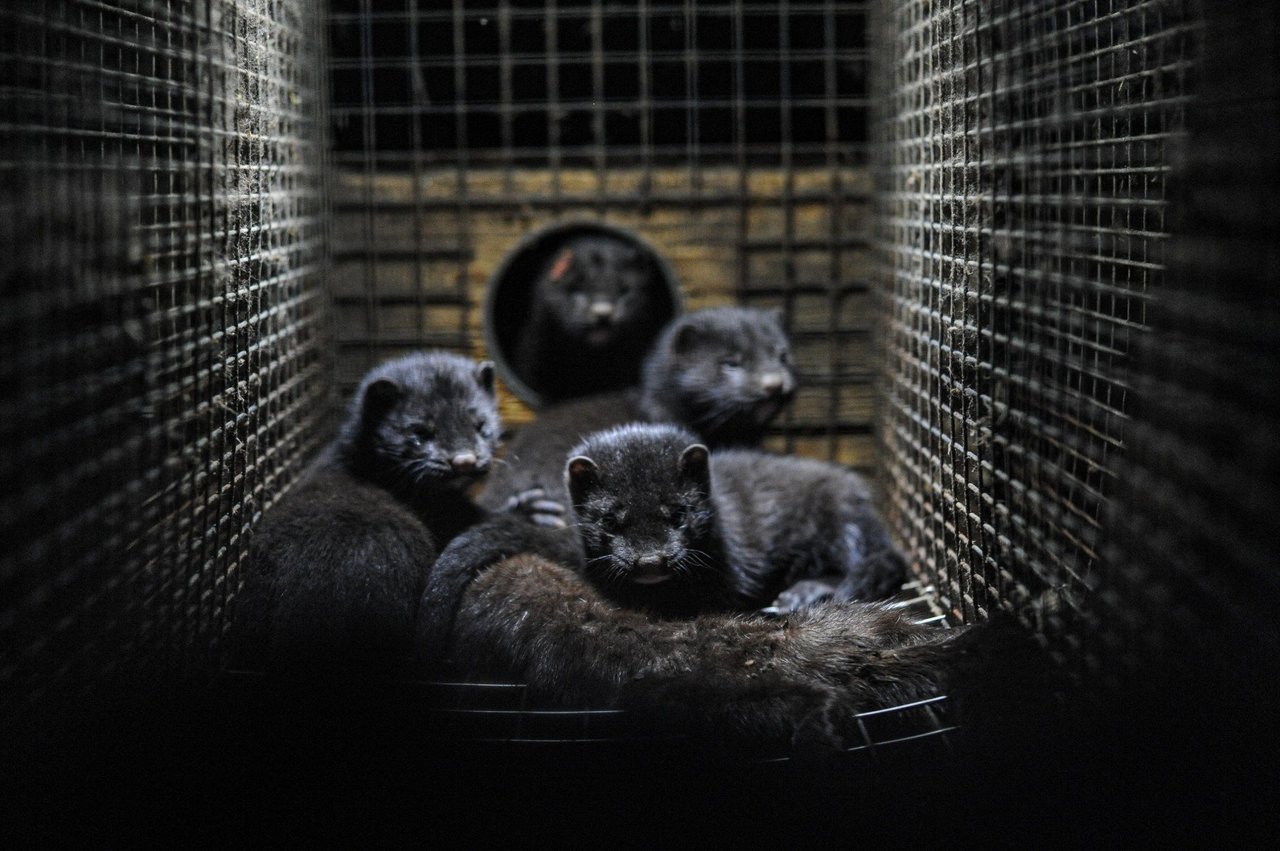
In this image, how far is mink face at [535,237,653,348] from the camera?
13.9 feet

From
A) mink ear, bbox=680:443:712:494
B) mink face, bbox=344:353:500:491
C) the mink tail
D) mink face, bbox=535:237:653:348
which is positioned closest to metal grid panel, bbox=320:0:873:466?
mink face, bbox=535:237:653:348

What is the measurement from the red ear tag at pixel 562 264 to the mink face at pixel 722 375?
21.3 inches

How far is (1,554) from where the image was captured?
63.4 inches

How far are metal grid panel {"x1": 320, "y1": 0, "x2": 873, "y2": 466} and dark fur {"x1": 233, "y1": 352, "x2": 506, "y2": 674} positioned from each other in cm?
85

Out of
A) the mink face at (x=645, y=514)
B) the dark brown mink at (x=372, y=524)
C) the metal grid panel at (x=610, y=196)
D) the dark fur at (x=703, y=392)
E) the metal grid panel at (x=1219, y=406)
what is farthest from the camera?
the metal grid panel at (x=610, y=196)

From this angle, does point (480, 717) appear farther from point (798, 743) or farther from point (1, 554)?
point (1, 554)

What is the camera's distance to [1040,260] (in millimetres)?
2217

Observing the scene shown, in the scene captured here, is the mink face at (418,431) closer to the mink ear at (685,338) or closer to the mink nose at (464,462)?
the mink nose at (464,462)

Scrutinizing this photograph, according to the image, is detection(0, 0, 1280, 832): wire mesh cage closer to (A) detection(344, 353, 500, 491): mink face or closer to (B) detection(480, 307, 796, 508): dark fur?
(A) detection(344, 353, 500, 491): mink face

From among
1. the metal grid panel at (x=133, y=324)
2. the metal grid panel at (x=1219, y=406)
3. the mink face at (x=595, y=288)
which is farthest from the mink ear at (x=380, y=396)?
the metal grid panel at (x=1219, y=406)

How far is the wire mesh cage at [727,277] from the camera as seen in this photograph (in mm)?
1546

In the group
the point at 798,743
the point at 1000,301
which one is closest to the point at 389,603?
the point at 798,743

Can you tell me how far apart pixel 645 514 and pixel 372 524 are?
0.67m

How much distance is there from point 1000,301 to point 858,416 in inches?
75.3
